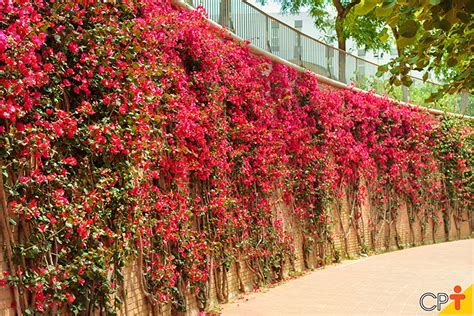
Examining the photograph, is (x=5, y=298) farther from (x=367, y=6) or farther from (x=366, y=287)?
(x=366, y=287)

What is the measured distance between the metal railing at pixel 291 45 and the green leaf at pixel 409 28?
4683 mm

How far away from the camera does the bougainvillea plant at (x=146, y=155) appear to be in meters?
5.88

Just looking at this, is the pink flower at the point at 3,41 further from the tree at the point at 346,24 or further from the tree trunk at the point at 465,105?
the tree trunk at the point at 465,105

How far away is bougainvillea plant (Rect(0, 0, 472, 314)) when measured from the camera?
19.3 ft

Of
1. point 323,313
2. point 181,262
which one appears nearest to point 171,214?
point 181,262

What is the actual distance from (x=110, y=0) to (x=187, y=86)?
251 cm

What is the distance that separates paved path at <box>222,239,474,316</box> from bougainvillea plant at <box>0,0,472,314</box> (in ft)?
2.18

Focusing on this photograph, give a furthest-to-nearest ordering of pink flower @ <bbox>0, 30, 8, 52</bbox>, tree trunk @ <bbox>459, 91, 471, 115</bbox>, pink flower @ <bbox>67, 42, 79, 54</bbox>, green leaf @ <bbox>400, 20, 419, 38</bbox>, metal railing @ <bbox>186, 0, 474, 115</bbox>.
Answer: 1. tree trunk @ <bbox>459, 91, 471, 115</bbox>
2. metal railing @ <bbox>186, 0, 474, 115</bbox>
3. pink flower @ <bbox>67, 42, 79, 54</bbox>
4. pink flower @ <bbox>0, 30, 8, 52</bbox>
5. green leaf @ <bbox>400, 20, 419, 38</bbox>

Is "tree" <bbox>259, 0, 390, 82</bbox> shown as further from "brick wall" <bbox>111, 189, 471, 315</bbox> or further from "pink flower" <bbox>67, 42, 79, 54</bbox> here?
"pink flower" <bbox>67, 42, 79, 54</bbox>

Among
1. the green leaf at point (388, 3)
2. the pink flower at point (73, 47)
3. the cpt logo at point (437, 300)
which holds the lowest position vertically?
the cpt logo at point (437, 300)

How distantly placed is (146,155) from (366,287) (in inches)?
→ 218

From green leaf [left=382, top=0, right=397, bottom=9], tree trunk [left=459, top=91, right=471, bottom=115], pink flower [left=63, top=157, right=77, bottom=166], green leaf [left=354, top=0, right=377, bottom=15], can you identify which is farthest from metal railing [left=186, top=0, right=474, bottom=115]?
green leaf [left=382, top=0, right=397, bottom=9]

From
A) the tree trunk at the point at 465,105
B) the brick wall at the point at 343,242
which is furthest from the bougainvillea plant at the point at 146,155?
the tree trunk at the point at 465,105

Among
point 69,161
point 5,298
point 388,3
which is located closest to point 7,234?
point 5,298
